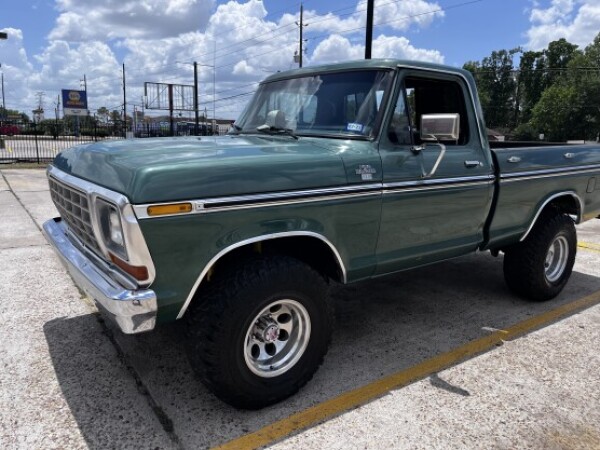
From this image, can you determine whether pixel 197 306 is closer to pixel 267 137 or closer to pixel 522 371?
pixel 267 137

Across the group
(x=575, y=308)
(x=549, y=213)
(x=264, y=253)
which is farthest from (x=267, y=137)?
(x=575, y=308)

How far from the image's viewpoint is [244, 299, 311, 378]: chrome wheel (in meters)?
2.89

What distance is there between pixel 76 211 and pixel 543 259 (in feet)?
13.2

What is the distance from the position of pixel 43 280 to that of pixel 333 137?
3517mm

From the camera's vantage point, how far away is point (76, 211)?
3057 millimetres

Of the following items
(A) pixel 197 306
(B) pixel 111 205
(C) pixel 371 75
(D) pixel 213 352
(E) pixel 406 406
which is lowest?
(E) pixel 406 406

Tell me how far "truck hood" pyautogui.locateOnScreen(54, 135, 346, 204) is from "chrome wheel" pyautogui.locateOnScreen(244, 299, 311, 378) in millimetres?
735

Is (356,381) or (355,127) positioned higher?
(355,127)

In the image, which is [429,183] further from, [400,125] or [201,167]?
[201,167]

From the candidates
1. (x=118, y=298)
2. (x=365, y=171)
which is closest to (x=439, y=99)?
(x=365, y=171)

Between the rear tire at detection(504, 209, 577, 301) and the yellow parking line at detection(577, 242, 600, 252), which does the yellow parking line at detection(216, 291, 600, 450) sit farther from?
the yellow parking line at detection(577, 242, 600, 252)

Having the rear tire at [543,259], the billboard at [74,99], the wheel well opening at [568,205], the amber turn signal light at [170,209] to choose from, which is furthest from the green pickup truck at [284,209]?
the billboard at [74,99]

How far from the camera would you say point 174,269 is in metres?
2.46

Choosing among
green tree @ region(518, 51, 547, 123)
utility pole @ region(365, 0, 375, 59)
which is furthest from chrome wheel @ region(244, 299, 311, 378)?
green tree @ region(518, 51, 547, 123)
